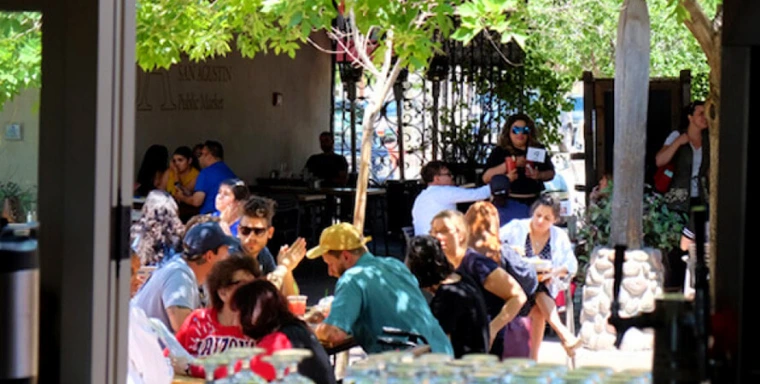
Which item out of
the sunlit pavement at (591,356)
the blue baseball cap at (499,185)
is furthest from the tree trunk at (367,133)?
the sunlit pavement at (591,356)

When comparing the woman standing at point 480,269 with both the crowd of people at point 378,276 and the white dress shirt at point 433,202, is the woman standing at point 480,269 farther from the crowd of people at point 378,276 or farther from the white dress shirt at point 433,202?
the white dress shirt at point 433,202

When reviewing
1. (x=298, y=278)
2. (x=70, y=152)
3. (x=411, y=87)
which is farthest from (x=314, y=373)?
(x=411, y=87)

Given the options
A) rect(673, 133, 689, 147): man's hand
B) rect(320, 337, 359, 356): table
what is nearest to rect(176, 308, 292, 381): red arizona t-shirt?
rect(320, 337, 359, 356): table

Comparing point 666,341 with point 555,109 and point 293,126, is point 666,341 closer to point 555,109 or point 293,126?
point 555,109

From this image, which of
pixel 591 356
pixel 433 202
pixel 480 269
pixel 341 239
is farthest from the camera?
pixel 433 202

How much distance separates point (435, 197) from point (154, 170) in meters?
3.19

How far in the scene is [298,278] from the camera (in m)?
12.4

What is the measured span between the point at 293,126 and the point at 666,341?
558 inches

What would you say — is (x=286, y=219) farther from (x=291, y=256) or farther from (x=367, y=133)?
(x=291, y=256)

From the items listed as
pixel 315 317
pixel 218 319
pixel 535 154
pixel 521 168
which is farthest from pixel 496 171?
pixel 218 319

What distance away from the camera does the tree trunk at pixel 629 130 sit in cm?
842

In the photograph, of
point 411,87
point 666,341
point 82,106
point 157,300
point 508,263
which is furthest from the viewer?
point 411,87

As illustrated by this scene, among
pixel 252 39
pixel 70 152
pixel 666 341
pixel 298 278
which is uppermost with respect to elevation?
pixel 252 39

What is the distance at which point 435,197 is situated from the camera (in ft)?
28.7
